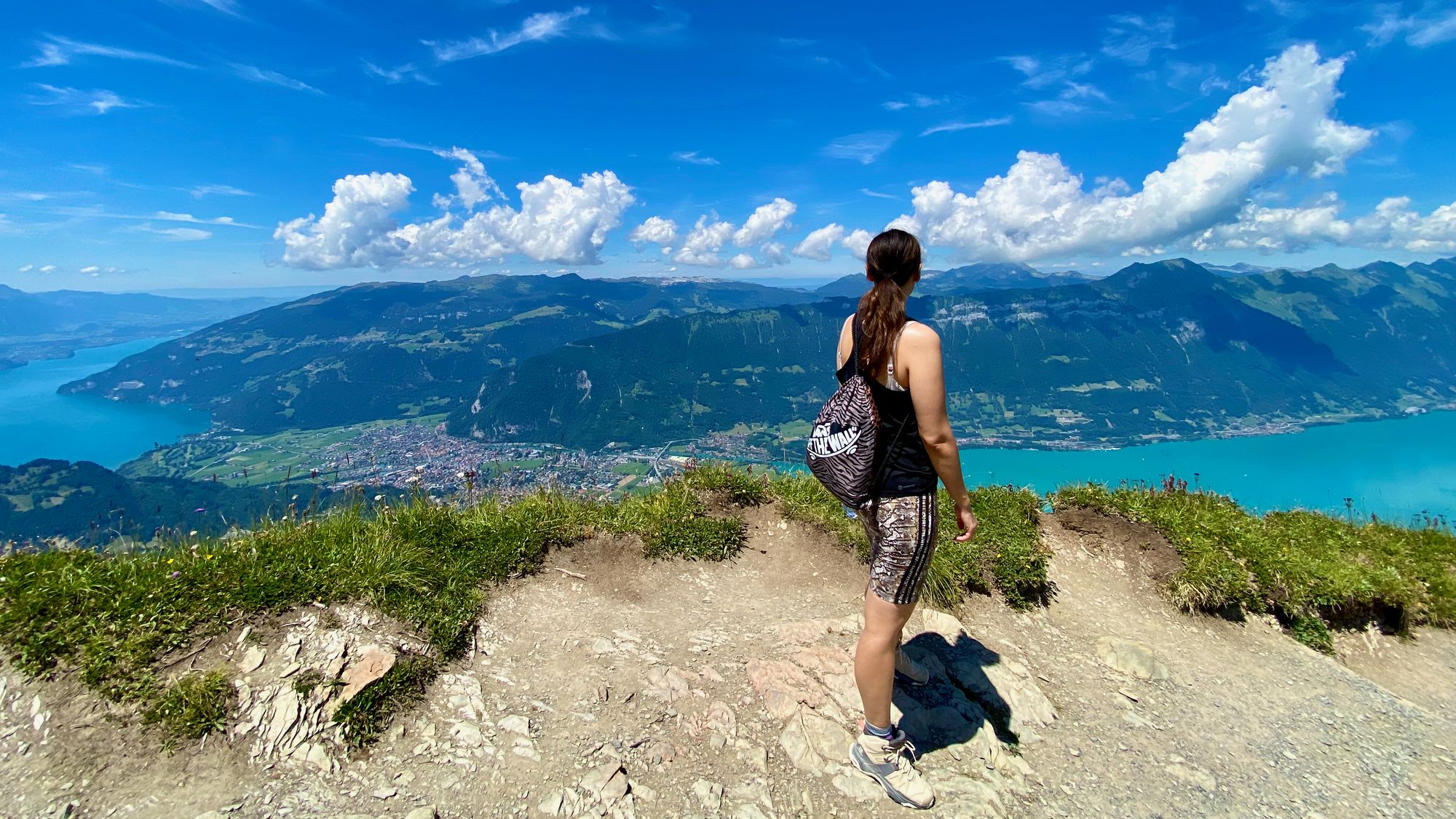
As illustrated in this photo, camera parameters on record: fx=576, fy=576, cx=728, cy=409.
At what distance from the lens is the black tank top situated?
379 cm

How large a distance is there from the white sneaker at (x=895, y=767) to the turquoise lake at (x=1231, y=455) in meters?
80.7

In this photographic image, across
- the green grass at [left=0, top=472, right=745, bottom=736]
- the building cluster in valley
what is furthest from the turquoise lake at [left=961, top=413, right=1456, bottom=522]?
the green grass at [left=0, top=472, right=745, bottom=736]

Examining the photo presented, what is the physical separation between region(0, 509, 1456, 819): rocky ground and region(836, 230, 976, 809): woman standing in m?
0.47

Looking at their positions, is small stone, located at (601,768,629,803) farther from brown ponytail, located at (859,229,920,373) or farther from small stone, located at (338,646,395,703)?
brown ponytail, located at (859,229,920,373)

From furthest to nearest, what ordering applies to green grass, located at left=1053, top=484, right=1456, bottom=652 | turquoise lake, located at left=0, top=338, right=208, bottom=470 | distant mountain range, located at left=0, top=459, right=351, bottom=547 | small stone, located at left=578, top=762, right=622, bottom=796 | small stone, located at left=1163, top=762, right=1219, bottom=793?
turquoise lake, located at left=0, top=338, right=208, bottom=470
distant mountain range, located at left=0, top=459, right=351, bottom=547
green grass, located at left=1053, top=484, right=1456, bottom=652
small stone, located at left=1163, top=762, right=1219, bottom=793
small stone, located at left=578, top=762, right=622, bottom=796

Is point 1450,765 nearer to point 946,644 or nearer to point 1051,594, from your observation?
point 1051,594

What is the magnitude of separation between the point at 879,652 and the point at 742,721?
1.40 metres

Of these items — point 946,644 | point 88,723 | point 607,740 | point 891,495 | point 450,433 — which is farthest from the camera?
point 450,433

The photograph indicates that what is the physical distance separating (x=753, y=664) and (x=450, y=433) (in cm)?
17909

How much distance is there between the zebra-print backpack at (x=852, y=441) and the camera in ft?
12.6

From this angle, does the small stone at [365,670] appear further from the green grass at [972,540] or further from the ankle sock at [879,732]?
the green grass at [972,540]

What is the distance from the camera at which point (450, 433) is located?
166 metres

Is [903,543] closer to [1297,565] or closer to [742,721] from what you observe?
[742,721]

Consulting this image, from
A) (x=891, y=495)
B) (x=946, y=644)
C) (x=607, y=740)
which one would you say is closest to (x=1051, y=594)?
(x=946, y=644)
